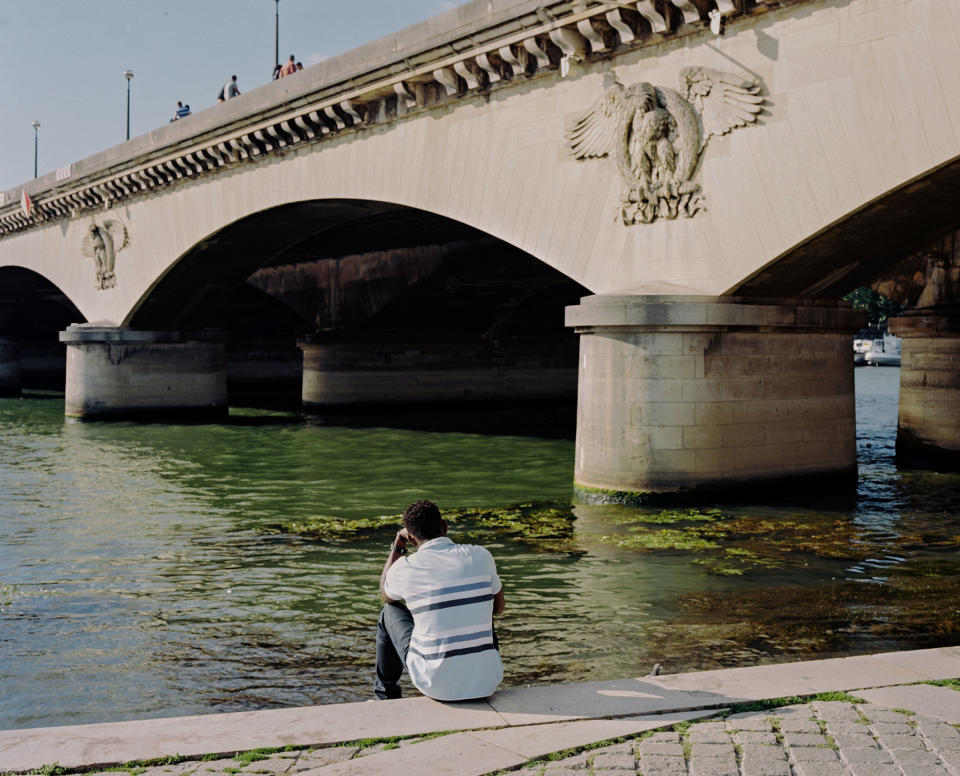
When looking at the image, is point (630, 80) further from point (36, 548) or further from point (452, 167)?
point (36, 548)

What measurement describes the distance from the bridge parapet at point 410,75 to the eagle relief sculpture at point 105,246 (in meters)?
1.38

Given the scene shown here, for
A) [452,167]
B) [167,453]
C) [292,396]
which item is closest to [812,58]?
[452,167]

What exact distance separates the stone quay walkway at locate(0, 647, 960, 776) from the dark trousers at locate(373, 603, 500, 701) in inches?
16.3

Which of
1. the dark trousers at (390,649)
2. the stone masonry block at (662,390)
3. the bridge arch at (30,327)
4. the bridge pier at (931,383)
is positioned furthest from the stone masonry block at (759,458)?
the bridge arch at (30,327)

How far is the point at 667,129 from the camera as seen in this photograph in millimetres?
13984

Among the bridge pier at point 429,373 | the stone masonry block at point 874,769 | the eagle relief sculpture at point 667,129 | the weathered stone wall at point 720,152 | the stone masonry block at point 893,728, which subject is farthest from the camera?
the bridge pier at point 429,373

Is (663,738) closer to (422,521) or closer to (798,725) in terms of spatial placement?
(798,725)

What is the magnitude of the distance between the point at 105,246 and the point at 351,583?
2299 centimetres

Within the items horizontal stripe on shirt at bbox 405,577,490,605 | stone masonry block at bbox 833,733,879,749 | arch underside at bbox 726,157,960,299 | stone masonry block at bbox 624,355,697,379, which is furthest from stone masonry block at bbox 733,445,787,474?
stone masonry block at bbox 833,733,879,749

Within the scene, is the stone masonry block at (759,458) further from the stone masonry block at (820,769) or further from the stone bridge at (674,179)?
the stone masonry block at (820,769)

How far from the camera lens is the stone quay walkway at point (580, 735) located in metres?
4.24

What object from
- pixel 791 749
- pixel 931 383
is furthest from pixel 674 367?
pixel 791 749

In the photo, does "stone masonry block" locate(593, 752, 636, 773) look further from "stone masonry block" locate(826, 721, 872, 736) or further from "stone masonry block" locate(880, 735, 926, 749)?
"stone masonry block" locate(880, 735, 926, 749)

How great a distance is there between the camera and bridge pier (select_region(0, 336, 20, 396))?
42.6m
